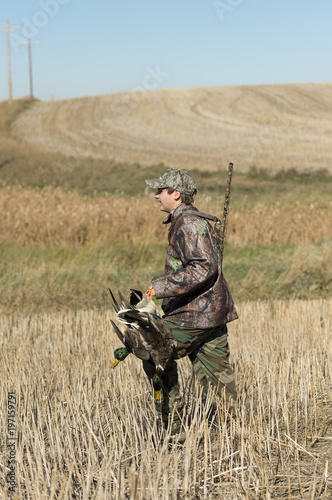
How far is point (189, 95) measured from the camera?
48844 millimetres

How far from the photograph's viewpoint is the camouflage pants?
145 inches

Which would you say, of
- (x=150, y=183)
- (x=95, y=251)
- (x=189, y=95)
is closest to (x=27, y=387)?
(x=150, y=183)

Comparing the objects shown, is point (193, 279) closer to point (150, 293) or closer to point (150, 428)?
point (150, 293)

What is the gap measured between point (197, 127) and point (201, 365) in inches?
1411

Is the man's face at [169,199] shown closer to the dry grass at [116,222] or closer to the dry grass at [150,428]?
the dry grass at [150,428]

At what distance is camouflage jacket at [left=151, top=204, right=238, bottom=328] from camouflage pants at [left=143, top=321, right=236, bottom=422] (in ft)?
0.32

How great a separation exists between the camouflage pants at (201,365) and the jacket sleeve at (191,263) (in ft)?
Result: 0.91

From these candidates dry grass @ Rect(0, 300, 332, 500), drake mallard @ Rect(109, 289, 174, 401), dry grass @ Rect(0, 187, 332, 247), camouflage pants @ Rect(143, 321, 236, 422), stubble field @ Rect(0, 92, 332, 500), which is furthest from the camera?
dry grass @ Rect(0, 187, 332, 247)

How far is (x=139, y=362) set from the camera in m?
5.39

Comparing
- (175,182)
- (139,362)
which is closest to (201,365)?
(175,182)

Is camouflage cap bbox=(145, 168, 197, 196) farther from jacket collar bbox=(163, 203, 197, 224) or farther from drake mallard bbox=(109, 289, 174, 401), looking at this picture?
drake mallard bbox=(109, 289, 174, 401)

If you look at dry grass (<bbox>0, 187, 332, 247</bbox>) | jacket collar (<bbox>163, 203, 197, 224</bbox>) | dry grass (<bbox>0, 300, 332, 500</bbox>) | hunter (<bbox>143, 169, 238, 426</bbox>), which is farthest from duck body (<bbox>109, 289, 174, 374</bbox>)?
dry grass (<bbox>0, 187, 332, 247</bbox>)

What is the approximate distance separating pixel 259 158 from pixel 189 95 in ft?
68.0

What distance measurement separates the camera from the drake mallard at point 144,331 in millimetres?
3387
